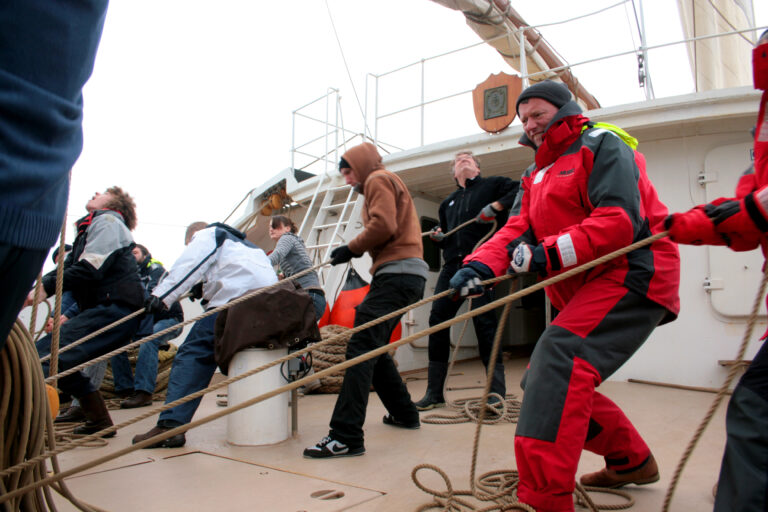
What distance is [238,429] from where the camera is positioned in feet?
8.85

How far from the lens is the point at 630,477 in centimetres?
186

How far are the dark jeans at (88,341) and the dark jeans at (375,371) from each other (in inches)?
52.6

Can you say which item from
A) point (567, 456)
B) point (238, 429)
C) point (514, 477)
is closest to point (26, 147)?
point (567, 456)

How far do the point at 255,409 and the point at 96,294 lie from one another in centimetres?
117

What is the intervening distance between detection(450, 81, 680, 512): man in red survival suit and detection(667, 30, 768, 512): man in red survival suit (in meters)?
0.14

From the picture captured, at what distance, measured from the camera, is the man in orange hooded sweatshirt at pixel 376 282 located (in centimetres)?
245

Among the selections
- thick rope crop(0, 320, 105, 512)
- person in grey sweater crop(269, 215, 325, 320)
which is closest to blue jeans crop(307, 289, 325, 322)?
person in grey sweater crop(269, 215, 325, 320)

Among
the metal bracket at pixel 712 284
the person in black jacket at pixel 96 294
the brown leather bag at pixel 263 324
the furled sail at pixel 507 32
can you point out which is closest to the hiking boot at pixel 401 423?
the brown leather bag at pixel 263 324

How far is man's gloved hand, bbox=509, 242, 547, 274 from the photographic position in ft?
5.33

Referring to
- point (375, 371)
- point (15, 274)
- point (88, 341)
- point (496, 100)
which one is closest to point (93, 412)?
point (88, 341)

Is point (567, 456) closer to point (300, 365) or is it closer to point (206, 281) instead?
point (300, 365)

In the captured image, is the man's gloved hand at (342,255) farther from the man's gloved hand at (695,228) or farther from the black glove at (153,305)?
the man's gloved hand at (695,228)

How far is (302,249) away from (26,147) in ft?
11.8

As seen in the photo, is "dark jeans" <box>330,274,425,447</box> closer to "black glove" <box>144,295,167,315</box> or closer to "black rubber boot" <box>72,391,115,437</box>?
"black glove" <box>144,295,167,315</box>
